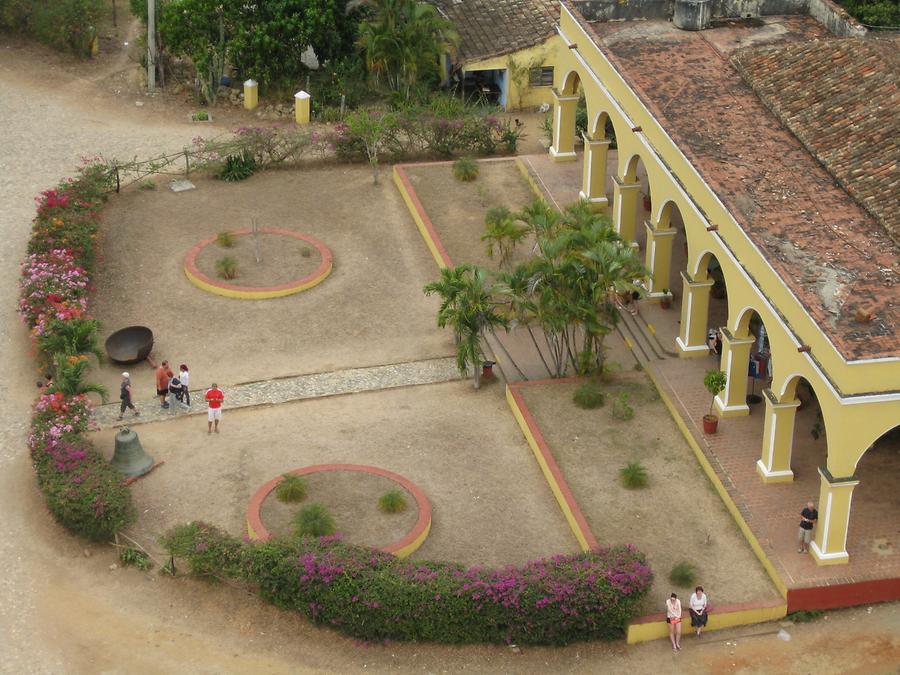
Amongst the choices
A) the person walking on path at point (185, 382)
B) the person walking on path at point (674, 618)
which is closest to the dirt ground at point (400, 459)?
the person walking on path at point (185, 382)

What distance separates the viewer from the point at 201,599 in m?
28.7

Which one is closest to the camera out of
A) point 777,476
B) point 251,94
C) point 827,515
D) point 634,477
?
point 827,515

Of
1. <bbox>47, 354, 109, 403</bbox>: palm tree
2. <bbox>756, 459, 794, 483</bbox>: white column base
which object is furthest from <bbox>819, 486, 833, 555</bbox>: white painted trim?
<bbox>47, 354, 109, 403</bbox>: palm tree

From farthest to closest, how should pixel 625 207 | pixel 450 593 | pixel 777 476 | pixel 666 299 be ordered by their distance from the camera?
pixel 625 207 < pixel 666 299 < pixel 777 476 < pixel 450 593

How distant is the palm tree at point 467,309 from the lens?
33.5 m

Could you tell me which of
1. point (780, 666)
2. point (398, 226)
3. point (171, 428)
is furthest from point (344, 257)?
point (780, 666)

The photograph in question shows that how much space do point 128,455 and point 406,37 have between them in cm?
2019

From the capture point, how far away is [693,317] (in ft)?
115

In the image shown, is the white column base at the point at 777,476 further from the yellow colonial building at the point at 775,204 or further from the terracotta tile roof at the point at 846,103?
the terracotta tile roof at the point at 846,103

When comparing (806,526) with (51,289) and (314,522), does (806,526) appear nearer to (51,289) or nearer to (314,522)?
(314,522)

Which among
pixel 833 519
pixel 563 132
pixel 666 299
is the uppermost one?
pixel 563 132

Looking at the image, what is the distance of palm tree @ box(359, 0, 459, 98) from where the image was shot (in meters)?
47.4

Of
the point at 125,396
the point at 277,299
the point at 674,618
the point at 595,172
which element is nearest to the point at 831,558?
the point at 674,618

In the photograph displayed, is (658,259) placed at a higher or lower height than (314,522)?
higher
